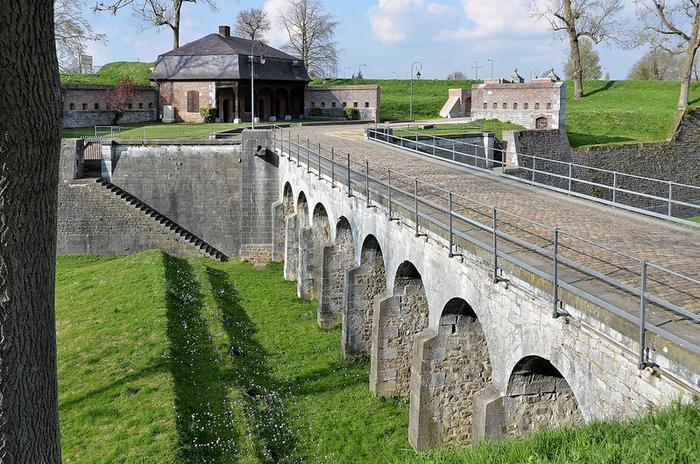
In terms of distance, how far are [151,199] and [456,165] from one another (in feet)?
47.0

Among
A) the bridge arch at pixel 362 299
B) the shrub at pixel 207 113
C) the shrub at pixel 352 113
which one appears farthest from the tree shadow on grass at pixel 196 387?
the shrub at pixel 352 113

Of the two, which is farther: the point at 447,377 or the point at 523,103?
the point at 523,103

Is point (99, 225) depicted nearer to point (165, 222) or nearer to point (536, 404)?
point (165, 222)

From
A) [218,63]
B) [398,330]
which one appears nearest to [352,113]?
[218,63]

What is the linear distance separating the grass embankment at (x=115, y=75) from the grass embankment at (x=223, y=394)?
3075 centimetres

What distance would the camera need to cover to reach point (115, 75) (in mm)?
55219

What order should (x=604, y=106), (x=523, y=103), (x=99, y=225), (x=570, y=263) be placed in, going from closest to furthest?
(x=570, y=263) < (x=99, y=225) < (x=523, y=103) < (x=604, y=106)

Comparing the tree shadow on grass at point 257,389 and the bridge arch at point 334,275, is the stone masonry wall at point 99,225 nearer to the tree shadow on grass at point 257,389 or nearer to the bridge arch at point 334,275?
the tree shadow on grass at point 257,389

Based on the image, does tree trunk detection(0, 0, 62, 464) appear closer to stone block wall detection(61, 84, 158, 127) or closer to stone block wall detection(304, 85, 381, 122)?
stone block wall detection(61, 84, 158, 127)

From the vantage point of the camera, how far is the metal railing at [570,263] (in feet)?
23.0

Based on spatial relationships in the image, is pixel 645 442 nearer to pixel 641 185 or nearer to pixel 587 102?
pixel 641 185

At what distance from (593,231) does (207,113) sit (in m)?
35.1

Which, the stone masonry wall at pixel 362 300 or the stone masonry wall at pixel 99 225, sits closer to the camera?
the stone masonry wall at pixel 362 300

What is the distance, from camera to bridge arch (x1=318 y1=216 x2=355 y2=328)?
1958 cm
